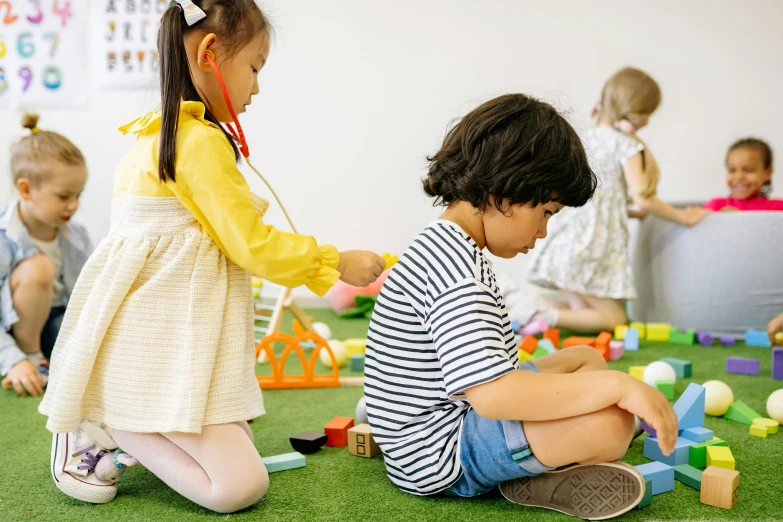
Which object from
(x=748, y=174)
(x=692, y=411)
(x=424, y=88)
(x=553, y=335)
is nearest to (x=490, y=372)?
(x=692, y=411)

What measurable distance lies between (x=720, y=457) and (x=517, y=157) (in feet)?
1.76

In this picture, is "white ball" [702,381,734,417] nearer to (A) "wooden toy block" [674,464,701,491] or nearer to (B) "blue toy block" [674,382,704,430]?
(B) "blue toy block" [674,382,704,430]

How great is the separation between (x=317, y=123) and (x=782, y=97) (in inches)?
71.8

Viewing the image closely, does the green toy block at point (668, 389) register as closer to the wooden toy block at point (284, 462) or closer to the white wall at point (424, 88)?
the wooden toy block at point (284, 462)

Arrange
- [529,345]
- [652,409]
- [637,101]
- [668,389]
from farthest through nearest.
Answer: [637,101], [529,345], [668,389], [652,409]

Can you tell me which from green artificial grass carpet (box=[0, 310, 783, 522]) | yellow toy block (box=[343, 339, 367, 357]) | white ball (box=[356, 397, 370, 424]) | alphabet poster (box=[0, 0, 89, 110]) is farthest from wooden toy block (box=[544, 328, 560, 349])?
alphabet poster (box=[0, 0, 89, 110])

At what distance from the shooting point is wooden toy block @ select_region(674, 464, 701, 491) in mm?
1016

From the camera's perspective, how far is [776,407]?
51.5 inches

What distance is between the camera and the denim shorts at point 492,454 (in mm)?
907

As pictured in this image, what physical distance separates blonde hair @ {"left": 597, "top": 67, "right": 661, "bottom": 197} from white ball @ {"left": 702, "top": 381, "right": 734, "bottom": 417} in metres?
1.01

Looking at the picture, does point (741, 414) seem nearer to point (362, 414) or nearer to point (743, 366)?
point (743, 366)

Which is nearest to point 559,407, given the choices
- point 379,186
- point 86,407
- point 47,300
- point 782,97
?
point 86,407

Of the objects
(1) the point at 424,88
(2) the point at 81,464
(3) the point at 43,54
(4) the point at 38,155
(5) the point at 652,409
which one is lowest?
(2) the point at 81,464

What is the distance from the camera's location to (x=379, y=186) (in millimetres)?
2947
